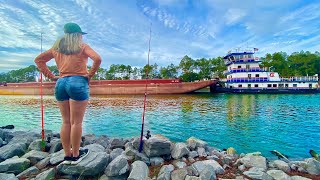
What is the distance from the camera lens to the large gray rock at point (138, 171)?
2.99 metres

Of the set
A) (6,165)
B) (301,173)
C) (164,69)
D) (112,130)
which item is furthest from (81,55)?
(164,69)

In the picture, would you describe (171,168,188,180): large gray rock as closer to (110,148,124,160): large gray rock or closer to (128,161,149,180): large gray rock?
(128,161,149,180): large gray rock

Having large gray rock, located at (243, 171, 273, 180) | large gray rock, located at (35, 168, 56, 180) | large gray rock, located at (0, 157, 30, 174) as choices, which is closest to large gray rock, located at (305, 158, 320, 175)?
large gray rock, located at (243, 171, 273, 180)

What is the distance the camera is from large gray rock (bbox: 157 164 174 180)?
3.05 meters

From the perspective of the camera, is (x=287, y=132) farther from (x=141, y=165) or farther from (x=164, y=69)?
(x=164, y=69)

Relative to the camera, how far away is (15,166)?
10.8ft

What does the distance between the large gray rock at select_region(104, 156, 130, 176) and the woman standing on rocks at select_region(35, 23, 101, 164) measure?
2.14 ft

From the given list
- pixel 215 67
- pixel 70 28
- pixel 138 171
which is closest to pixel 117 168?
pixel 138 171

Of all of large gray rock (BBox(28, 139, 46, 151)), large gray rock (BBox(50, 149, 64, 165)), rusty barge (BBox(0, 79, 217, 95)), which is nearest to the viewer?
large gray rock (BBox(50, 149, 64, 165))

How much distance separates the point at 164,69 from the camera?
69.8 metres

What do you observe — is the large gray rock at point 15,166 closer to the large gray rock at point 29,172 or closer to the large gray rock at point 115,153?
the large gray rock at point 29,172

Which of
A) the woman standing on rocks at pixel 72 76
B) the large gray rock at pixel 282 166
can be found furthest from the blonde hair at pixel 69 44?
the large gray rock at pixel 282 166

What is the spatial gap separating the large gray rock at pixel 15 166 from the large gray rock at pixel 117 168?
4.93ft

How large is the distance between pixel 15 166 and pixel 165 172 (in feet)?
8.33
